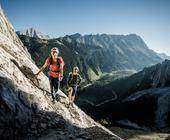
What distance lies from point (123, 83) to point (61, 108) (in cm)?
10135

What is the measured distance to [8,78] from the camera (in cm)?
1590

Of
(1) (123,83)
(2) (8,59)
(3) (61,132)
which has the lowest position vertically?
(1) (123,83)

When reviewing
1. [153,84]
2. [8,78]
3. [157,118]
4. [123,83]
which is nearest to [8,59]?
[8,78]

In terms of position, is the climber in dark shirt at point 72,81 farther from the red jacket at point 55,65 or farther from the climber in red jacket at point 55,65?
the red jacket at point 55,65

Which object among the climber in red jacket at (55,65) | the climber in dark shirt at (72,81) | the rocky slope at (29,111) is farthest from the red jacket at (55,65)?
the climber in dark shirt at (72,81)

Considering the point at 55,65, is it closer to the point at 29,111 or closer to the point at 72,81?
the point at 29,111

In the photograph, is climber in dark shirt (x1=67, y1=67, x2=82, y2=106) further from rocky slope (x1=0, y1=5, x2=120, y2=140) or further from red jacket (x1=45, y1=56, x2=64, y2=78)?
red jacket (x1=45, y1=56, x2=64, y2=78)

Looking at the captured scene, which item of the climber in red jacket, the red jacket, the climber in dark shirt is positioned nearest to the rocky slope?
the climber in red jacket

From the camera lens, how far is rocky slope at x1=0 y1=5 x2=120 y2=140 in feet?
45.6

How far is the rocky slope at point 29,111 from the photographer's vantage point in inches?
548

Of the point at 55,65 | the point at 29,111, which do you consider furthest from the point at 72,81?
the point at 29,111

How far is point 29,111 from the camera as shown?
1534cm

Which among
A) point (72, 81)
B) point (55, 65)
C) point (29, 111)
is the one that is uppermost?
point (55, 65)

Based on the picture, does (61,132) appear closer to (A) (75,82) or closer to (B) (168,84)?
(A) (75,82)
